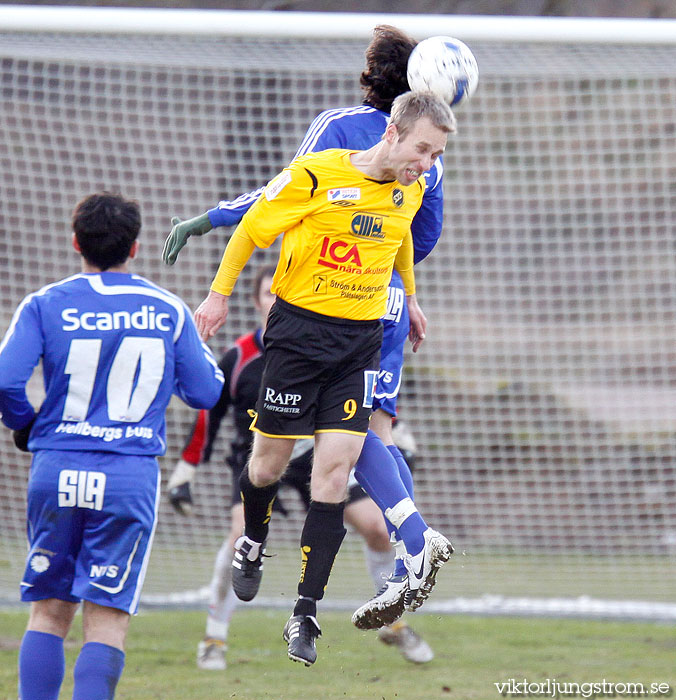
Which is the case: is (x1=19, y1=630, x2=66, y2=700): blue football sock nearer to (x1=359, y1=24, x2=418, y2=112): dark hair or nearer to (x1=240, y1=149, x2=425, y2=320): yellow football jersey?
(x1=240, y1=149, x2=425, y2=320): yellow football jersey

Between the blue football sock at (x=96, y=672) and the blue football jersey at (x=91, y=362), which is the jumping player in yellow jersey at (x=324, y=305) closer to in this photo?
the blue football jersey at (x=91, y=362)

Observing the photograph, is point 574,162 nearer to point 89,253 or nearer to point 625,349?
point 625,349

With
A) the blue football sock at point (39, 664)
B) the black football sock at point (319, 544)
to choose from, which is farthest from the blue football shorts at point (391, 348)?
the blue football sock at point (39, 664)

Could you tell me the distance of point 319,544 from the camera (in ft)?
12.9

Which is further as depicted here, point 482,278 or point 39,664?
point 482,278

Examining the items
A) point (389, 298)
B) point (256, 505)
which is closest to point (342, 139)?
point (389, 298)

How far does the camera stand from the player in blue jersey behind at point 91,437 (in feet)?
12.6

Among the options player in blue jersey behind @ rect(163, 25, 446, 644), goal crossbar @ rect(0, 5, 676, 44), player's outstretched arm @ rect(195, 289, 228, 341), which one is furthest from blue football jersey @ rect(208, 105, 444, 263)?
goal crossbar @ rect(0, 5, 676, 44)

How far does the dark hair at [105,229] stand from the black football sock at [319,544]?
1194 mm

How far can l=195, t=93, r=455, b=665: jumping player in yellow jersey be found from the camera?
3.71 m

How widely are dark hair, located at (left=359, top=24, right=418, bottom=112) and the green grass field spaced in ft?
9.75

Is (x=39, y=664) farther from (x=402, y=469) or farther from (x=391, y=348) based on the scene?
(x=391, y=348)

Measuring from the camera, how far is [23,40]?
24.1 feet

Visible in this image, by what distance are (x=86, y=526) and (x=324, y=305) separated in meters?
1.19
